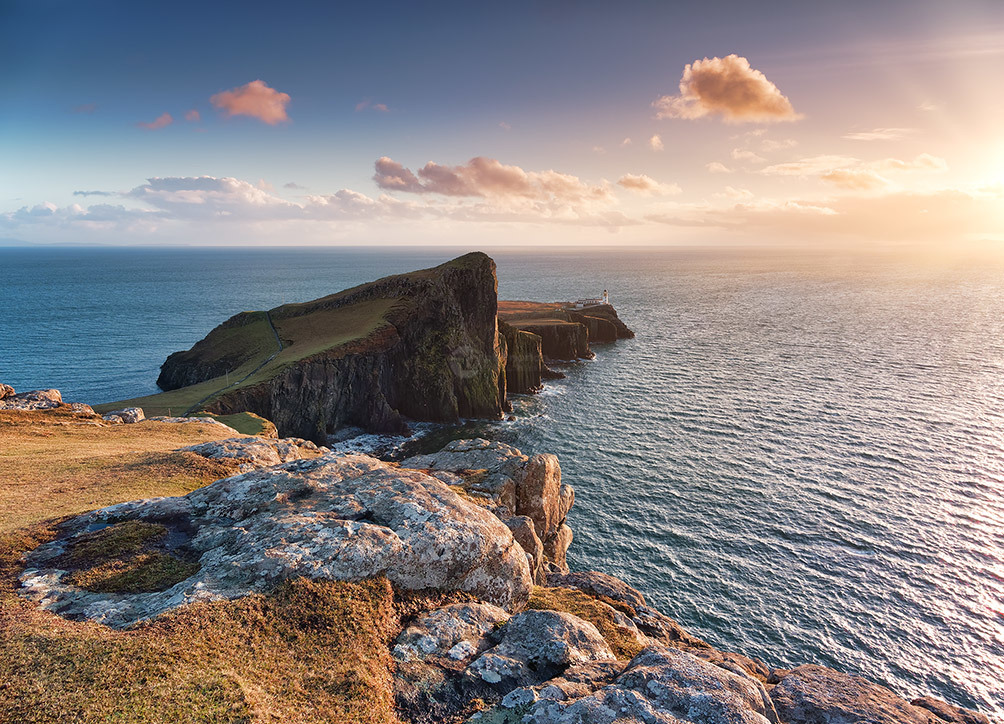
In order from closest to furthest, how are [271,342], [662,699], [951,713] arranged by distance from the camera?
[662,699] → [951,713] → [271,342]

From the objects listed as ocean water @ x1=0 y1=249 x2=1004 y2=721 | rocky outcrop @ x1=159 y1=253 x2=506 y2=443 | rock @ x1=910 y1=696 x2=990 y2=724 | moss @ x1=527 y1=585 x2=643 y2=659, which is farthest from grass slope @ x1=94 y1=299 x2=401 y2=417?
rock @ x1=910 y1=696 x2=990 y2=724

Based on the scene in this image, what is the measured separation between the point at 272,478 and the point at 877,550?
5094 cm

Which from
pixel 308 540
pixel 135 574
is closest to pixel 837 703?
pixel 308 540

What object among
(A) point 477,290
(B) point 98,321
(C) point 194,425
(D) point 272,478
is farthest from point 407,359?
(B) point 98,321

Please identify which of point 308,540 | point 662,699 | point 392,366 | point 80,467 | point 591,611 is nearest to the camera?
point 662,699

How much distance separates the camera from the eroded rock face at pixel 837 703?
15125mm

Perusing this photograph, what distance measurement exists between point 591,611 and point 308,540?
12556 millimetres

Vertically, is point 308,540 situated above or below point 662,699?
above

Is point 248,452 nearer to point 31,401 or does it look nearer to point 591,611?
point 591,611

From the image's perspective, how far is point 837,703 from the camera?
1573 centimetres

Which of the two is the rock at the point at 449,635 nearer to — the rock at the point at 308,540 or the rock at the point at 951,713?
the rock at the point at 308,540

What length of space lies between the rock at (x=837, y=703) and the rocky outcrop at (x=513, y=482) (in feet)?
47.6

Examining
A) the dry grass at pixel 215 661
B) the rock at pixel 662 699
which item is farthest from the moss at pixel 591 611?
the dry grass at pixel 215 661

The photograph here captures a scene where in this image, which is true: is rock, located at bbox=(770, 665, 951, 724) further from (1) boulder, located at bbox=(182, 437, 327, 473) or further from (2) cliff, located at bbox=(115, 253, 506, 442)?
(2) cliff, located at bbox=(115, 253, 506, 442)
